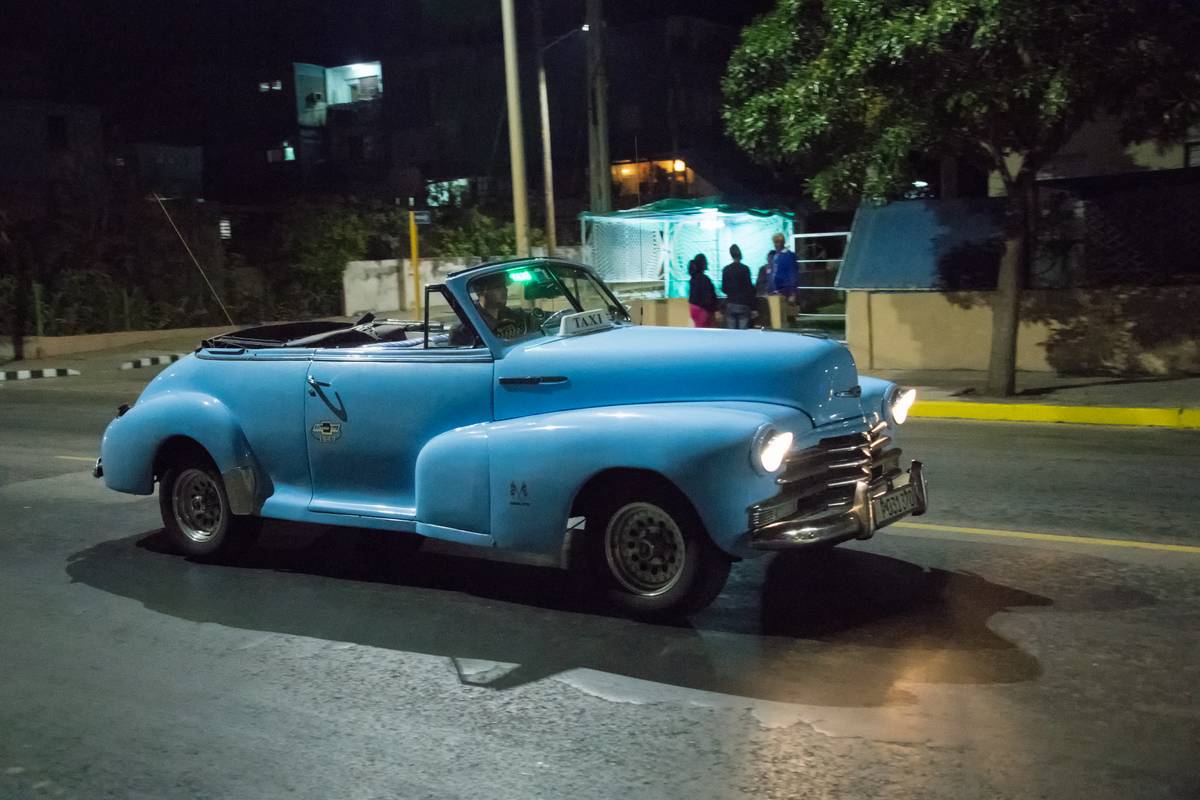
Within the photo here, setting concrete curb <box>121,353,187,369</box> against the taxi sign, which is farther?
concrete curb <box>121,353,187,369</box>

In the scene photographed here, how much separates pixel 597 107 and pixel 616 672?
22390mm

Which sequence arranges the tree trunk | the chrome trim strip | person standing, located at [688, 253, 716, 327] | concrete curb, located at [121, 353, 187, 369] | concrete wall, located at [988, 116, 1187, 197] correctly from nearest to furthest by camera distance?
the chrome trim strip < the tree trunk < person standing, located at [688, 253, 716, 327] < concrete wall, located at [988, 116, 1187, 197] < concrete curb, located at [121, 353, 187, 369]

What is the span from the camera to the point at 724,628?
5.80 meters

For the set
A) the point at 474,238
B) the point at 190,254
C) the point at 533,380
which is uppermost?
the point at 474,238

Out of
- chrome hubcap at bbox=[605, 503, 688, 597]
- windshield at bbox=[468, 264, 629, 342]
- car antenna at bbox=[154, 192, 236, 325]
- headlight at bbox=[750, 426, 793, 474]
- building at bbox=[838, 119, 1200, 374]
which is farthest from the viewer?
car antenna at bbox=[154, 192, 236, 325]

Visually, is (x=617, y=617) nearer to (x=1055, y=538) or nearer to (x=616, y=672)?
(x=616, y=672)

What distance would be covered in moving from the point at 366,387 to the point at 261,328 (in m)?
1.60

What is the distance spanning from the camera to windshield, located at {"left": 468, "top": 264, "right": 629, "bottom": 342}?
6.61m

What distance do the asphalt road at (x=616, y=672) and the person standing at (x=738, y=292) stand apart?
838 centimetres

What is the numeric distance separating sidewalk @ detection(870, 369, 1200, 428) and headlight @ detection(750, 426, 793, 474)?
803 cm

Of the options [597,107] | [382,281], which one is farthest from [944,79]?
[382,281]

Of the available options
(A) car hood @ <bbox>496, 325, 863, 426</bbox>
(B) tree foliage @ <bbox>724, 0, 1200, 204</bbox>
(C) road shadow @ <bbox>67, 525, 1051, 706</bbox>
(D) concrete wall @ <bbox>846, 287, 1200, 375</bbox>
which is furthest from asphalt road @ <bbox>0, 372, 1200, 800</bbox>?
(D) concrete wall @ <bbox>846, 287, 1200, 375</bbox>

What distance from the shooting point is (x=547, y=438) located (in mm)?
5906

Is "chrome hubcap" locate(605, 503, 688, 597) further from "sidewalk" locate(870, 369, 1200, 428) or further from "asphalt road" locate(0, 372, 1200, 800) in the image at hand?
"sidewalk" locate(870, 369, 1200, 428)
